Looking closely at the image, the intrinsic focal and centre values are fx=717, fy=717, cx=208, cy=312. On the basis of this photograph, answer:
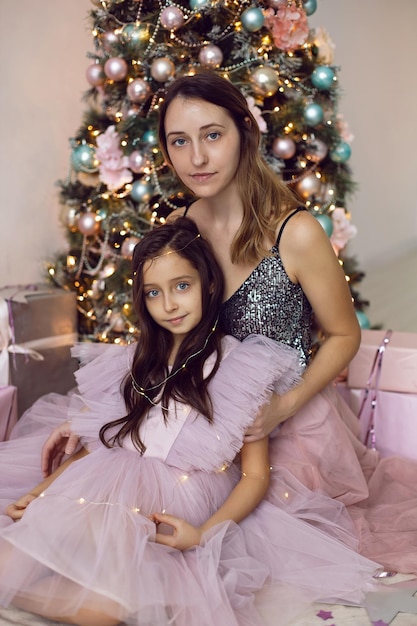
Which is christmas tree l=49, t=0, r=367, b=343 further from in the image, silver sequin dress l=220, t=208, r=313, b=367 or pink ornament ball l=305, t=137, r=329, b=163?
silver sequin dress l=220, t=208, r=313, b=367

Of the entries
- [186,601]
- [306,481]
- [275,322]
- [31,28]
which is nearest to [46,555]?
[186,601]

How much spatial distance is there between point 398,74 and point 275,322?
3566 mm

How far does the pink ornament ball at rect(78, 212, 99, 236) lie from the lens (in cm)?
257

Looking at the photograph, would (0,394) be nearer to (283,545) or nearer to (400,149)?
(283,545)

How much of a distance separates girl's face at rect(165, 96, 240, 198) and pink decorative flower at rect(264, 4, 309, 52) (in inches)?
32.8

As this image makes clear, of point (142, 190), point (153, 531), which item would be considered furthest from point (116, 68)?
point (153, 531)

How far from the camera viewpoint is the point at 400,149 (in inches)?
192

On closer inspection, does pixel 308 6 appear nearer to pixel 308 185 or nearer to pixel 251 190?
pixel 308 185

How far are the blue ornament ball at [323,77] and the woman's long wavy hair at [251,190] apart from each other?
2.60 feet

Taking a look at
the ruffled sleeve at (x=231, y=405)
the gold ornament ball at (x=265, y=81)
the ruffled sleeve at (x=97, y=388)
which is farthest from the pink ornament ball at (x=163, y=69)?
the ruffled sleeve at (x=231, y=405)

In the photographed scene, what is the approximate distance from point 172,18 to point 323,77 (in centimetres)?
53

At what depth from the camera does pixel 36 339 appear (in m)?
2.35

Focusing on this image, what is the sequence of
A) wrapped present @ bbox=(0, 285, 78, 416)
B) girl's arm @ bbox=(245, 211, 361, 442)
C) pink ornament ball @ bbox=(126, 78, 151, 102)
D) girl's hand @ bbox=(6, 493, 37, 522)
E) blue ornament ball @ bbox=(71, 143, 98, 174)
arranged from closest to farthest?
girl's hand @ bbox=(6, 493, 37, 522) < girl's arm @ bbox=(245, 211, 361, 442) < wrapped present @ bbox=(0, 285, 78, 416) < pink ornament ball @ bbox=(126, 78, 151, 102) < blue ornament ball @ bbox=(71, 143, 98, 174)

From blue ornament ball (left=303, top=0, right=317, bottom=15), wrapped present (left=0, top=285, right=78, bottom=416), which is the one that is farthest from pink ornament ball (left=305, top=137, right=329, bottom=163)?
wrapped present (left=0, top=285, right=78, bottom=416)
